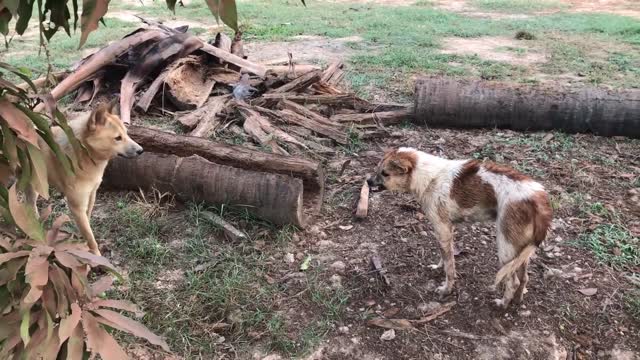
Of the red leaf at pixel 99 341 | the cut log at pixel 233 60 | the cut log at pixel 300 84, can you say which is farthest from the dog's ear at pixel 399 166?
the cut log at pixel 233 60

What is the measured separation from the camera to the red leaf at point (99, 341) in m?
1.88

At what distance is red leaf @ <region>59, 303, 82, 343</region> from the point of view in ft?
6.03

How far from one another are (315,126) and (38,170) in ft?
16.2

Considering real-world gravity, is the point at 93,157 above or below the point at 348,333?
above

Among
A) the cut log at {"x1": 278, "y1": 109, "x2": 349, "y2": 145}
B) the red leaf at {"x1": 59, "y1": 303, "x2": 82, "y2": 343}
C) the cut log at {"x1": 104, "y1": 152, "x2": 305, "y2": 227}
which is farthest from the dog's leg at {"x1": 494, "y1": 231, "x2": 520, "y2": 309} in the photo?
the cut log at {"x1": 278, "y1": 109, "x2": 349, "y2": 145}

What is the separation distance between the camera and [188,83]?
305 inches

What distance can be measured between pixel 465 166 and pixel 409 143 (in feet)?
8.46

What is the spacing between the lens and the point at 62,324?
6.13ft

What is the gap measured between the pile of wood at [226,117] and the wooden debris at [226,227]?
0.17 meters

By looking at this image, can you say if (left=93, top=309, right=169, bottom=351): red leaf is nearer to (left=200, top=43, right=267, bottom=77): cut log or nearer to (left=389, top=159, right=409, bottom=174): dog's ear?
(left=389, top=159, right=409, bottom=174): dog's ear

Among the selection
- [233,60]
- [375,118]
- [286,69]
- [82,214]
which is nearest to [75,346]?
[82,214]

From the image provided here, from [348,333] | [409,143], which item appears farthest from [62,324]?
[409,143]

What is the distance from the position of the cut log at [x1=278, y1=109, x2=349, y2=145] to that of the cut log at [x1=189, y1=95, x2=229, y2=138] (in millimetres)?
842

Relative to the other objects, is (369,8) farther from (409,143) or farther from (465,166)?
(465,166)
